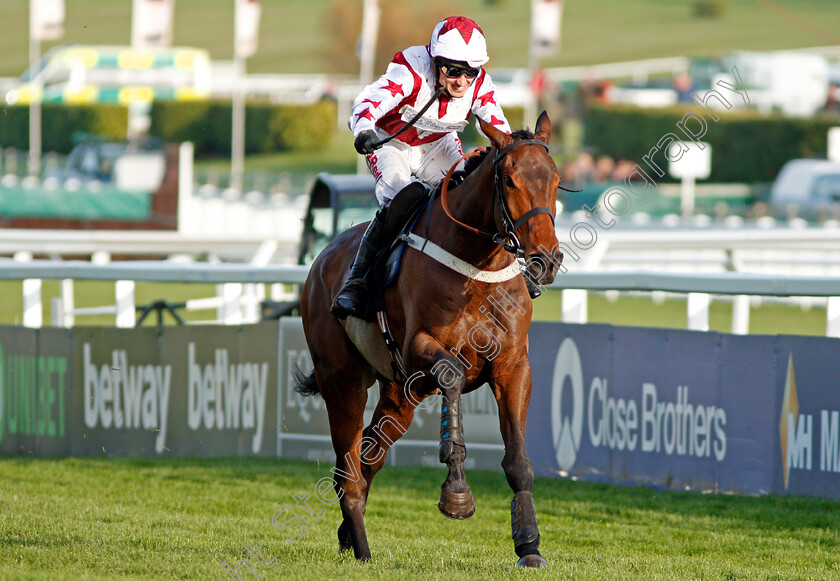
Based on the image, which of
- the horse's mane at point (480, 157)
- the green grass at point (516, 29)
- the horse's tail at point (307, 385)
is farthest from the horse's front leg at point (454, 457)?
the green grass at point (516, 29)

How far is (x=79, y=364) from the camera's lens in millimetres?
8773

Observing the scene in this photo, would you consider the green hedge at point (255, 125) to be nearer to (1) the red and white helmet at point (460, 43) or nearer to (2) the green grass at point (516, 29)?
(2) the green grass at point (516, 29)

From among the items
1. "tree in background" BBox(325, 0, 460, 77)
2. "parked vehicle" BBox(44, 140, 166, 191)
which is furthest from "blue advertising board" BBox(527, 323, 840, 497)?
"tree in background" BBox(325, 0, 460, 77)

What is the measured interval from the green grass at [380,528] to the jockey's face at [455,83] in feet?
7.19

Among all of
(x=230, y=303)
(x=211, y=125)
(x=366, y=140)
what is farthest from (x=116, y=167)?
(x=211, y=125)

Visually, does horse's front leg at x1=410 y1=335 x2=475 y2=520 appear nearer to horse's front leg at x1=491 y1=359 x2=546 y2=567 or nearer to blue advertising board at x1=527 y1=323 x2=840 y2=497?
horse's front leg at x1=491 y1=359 x2=546 y2=567

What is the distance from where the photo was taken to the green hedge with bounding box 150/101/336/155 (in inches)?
1912

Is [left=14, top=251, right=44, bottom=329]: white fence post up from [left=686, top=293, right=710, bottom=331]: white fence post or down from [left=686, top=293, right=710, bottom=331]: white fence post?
down

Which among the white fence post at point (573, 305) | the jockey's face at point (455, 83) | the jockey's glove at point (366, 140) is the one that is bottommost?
the white fence post at point (573, 305)

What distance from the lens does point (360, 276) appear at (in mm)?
5727

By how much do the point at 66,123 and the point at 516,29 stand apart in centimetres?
4692

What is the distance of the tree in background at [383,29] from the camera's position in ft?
199

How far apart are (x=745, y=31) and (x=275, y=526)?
82472 millimetres

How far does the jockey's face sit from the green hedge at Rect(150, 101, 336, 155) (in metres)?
43.3
